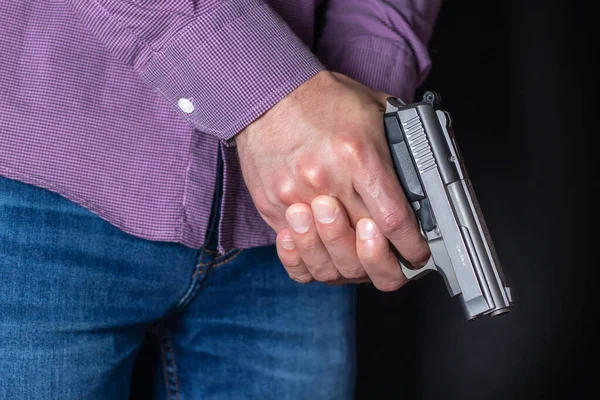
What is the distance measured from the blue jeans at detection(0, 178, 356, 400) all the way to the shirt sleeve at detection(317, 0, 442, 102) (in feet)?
0.98

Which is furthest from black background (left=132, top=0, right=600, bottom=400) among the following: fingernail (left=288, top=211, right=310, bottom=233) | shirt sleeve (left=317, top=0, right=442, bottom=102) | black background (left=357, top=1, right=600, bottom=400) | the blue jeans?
fingernail (left=288, top=211, right=310, bottom=233)

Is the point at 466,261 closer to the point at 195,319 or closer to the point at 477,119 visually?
the point at 195,319

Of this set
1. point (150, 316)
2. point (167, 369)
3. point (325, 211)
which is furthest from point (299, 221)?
point (167, 369)

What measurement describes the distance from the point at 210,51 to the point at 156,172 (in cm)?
17

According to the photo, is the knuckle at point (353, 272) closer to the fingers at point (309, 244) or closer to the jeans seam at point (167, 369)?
the fingers at point (309, 244)

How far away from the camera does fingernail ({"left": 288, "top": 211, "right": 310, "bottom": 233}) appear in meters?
0.70

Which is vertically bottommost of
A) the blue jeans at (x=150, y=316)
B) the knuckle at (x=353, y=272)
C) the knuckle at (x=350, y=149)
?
the blue jeans at (x=150, y=316)

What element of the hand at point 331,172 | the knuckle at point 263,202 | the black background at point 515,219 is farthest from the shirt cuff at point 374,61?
the black background at point 515,219

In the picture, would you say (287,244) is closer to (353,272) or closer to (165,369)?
(353,272)

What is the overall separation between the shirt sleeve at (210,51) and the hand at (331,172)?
0.02 meters

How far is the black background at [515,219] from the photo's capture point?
123cm

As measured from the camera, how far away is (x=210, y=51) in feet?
2.21

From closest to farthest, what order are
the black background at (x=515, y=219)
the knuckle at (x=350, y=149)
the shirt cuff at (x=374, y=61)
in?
1. the knuckle at (x=350, y=149)
2. the shirt cuff at (x=374, y=61)
3. the black background at (x=515, y=219)

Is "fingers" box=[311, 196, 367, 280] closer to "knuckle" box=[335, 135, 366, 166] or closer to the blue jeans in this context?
"knuckle" box=[335, 135, 366, 166]
